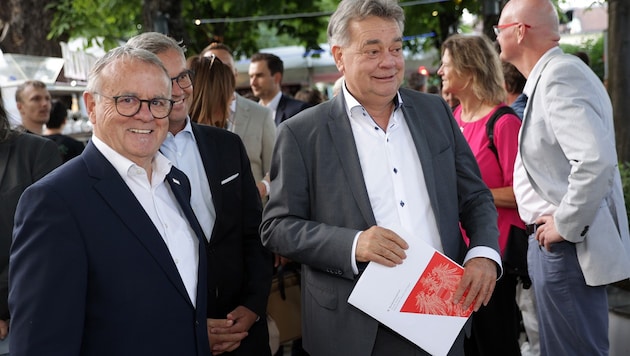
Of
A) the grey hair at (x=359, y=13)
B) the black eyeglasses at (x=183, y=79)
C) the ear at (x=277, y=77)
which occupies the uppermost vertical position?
the grey hair at (x=359, y=13)

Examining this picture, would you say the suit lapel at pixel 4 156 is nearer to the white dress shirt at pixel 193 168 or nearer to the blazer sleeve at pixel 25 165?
the blazer sleeve at pixel 25 165

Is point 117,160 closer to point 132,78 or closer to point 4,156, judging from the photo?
point 132,78

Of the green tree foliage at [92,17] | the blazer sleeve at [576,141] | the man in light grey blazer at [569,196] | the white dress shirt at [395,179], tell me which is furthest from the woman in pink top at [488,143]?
the green tree foliage at [92,17]

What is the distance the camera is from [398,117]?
3.00 m

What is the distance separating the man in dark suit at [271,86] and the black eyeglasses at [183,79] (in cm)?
395

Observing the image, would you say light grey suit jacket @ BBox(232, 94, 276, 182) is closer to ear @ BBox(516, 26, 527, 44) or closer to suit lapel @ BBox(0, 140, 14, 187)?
suit lapel @ BBox(0, 140, 14, 187)

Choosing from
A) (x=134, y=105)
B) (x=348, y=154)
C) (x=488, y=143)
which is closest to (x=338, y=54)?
(x=348, y=154)

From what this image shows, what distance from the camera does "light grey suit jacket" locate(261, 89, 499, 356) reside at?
2775 millimetres

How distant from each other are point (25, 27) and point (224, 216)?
11.6 meters

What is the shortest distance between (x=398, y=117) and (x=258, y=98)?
515 centimetres

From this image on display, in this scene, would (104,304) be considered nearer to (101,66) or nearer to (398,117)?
(101,66)

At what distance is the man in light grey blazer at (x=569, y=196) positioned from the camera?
10.5 ft

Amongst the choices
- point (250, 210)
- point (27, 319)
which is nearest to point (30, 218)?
point (27, 319)

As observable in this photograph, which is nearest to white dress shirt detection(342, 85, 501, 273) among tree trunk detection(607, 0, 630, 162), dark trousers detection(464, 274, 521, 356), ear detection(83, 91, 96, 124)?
ear detection(83, 91, 96, 124)
